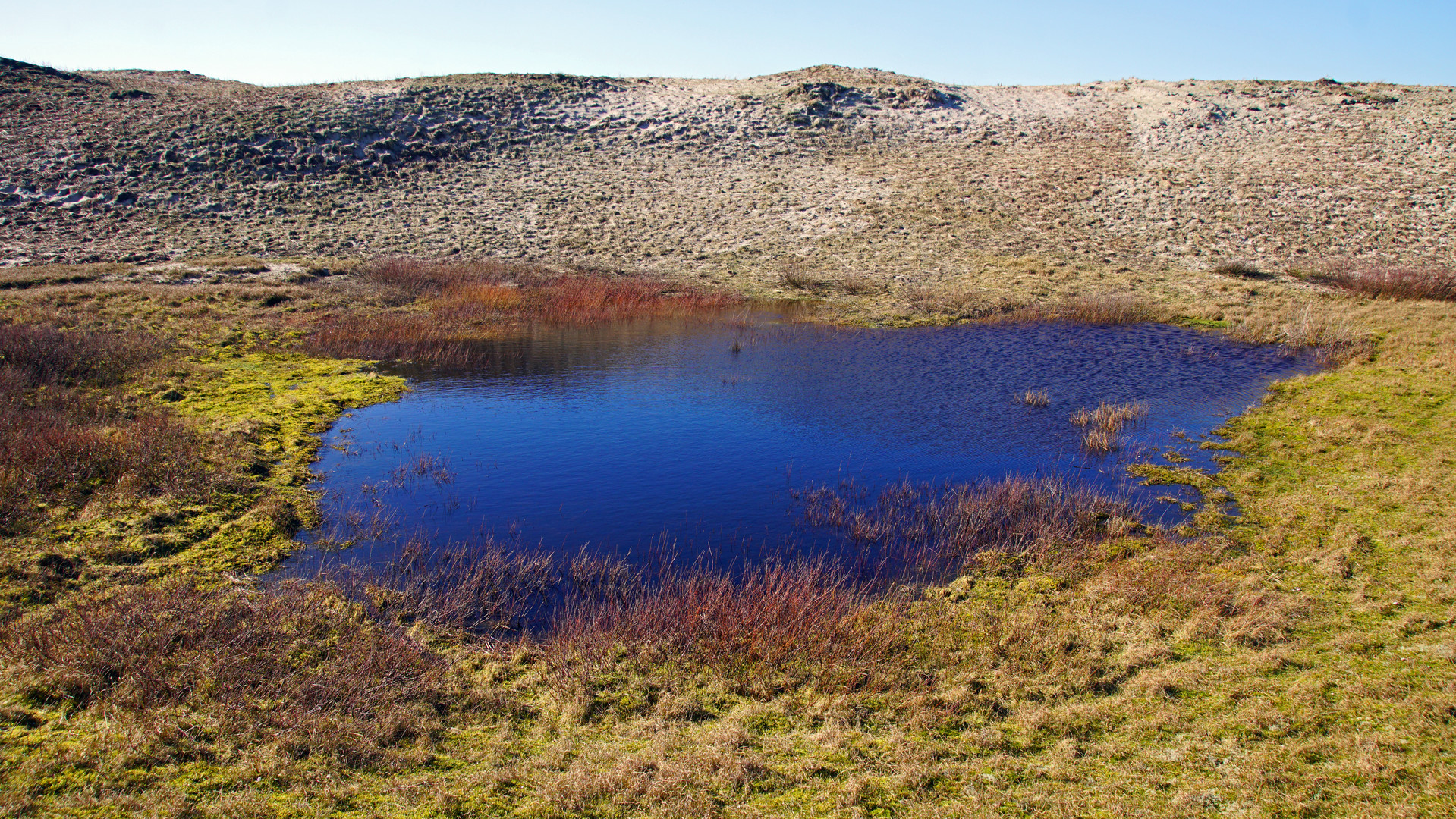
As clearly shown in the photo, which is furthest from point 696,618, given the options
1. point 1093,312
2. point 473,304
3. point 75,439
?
point 1093,312

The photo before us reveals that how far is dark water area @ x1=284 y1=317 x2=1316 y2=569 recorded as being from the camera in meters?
12.6

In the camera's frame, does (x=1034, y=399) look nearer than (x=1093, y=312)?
Yes

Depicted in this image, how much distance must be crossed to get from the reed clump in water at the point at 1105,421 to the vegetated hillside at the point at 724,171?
21079mm

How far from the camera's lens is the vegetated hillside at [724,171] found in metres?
41.6

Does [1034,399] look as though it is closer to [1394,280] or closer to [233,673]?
[233,673]

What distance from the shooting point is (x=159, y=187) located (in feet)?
147

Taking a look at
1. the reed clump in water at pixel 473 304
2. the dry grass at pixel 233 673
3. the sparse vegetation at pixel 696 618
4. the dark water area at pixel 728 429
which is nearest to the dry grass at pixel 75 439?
the sparse vegetation at pixel 696 618

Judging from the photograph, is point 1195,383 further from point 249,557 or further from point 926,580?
point 249,557

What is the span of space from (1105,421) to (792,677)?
12.1 m

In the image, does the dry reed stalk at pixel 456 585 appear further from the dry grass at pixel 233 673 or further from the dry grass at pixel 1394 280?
the dry grass at pixel 1394 280

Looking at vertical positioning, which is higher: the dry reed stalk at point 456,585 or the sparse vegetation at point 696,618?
the sparse vegetation at point 696,618

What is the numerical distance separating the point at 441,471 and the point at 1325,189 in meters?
51.4

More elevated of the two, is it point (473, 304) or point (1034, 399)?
point (473, 304)

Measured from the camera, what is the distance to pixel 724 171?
5394cm
